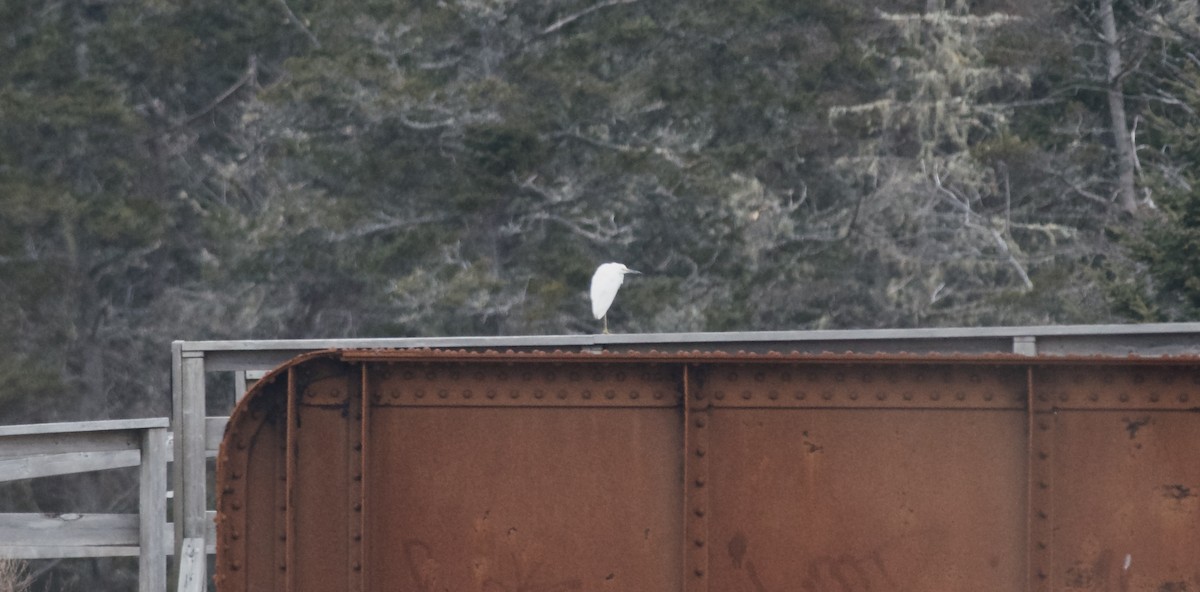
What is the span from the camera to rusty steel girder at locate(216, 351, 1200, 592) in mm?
4367

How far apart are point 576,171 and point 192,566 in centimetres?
1873

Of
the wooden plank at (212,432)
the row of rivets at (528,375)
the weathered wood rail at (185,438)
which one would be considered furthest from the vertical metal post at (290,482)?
the wooden plank at (212,432)

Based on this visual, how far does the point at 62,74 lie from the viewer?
26031 mm

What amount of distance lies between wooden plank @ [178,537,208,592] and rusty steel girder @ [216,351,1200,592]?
2.45 m

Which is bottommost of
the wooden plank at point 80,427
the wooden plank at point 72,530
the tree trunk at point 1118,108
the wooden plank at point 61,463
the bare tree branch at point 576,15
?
the wooden plank at point 72,530

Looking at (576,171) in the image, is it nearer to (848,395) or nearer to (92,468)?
(92,468)

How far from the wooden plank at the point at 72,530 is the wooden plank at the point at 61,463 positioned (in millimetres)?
227

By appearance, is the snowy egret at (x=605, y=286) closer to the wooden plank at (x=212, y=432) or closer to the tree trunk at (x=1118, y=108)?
the wooden plank at (x=212, y=432)

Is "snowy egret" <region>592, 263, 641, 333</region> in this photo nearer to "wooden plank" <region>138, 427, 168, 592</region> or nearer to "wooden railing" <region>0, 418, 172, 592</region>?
"wooden railing" <region>0, 418, 172, 592</region>

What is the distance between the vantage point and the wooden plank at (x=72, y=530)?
707 centimetres

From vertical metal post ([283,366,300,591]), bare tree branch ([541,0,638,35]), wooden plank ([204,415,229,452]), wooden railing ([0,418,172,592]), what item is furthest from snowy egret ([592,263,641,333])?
bare tree branch ([541,0,638,35])

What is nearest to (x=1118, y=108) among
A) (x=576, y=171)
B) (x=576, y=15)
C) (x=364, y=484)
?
(x=576, y=171)

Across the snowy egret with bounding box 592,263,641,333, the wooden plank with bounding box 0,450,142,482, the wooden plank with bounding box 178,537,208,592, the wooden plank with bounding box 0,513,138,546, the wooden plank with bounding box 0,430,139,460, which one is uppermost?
the snowy egret with bounding box 592,263,641,333

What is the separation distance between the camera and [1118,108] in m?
25.5
